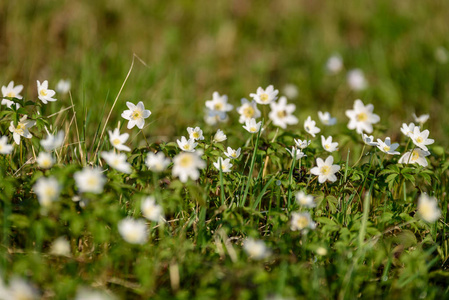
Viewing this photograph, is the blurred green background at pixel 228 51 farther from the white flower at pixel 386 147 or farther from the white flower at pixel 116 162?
the white flower at pixel 116 162

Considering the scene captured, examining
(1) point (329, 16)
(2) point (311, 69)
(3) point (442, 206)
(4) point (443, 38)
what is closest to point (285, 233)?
(3) point (442, 206)

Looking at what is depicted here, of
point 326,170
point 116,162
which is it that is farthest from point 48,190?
point 326,170

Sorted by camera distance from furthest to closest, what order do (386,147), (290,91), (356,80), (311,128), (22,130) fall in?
(356,80) → (290,91) → (311,128) → (386,147) → (22,130)

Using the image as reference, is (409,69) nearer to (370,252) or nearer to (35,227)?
(370,252)

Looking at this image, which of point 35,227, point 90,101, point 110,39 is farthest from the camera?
point 110,39

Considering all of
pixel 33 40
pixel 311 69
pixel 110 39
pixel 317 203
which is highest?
pixel 311 69

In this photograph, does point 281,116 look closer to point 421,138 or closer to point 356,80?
point 421,138
